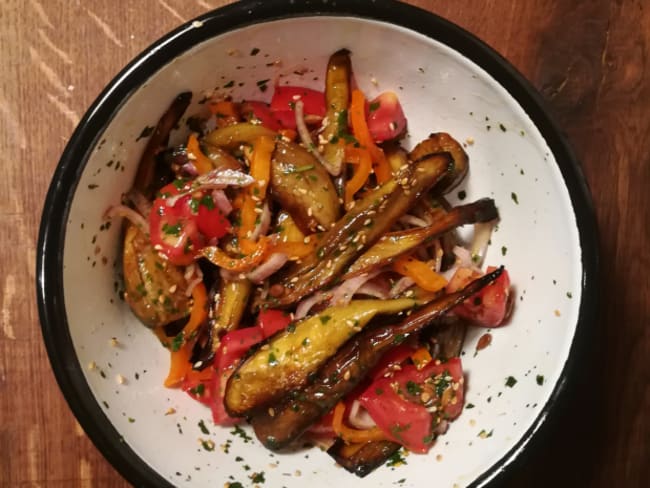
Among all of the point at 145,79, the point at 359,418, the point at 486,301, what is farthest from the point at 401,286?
the point at 145,79

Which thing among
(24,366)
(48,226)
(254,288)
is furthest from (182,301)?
(24,366)

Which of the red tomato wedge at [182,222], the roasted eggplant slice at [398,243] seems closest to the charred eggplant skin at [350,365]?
the roasted eggplant slice at [398,243]

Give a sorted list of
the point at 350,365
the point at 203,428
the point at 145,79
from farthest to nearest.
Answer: the point at 203,428 → the point at 350,365 → the point at 145,79

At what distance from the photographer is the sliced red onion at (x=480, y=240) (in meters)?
1.32

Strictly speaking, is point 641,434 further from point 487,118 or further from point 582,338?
point 487,118

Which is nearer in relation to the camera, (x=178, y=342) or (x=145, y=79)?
(x=145, y=79)

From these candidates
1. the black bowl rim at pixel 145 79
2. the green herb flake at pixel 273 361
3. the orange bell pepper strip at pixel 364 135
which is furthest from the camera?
the orange bell pepper strip at pixel 364 135

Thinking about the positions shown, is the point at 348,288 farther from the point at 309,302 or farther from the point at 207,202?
the point at 207,202

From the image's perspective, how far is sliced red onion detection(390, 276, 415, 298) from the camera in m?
1.26

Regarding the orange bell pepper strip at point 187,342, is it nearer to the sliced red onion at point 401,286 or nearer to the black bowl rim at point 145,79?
the black bowl rim at point 145,79

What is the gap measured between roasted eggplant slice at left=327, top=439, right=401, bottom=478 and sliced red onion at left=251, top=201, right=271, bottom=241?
1.41 feet

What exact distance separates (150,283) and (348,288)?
1.15 feet

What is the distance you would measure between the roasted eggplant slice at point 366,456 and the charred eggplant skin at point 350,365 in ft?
0.37

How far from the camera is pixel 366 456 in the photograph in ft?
4.14
